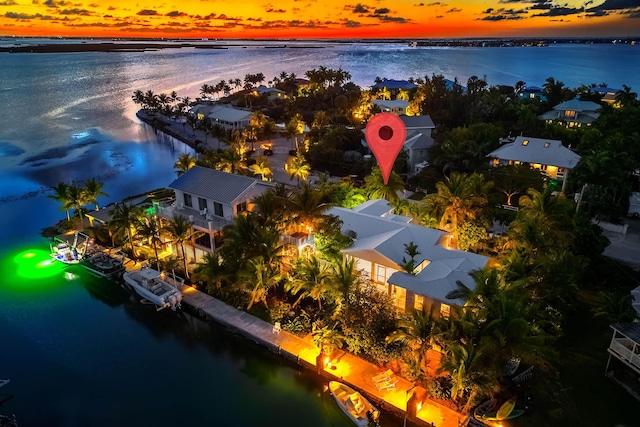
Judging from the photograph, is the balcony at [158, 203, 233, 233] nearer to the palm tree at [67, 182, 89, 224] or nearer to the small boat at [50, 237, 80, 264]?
the palm tree at [67, 182, 89, 224]

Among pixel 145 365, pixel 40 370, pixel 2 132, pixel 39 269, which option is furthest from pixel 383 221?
pixel 2 132

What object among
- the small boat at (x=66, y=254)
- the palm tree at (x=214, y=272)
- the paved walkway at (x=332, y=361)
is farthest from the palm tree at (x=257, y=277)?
the small boat at (x=66, y=254)

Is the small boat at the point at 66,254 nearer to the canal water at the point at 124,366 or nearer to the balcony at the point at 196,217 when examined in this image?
the canal water at the point at 124,366

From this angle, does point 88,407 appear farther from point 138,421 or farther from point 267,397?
point 267,397

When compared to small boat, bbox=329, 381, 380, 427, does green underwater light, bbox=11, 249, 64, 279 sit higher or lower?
lower

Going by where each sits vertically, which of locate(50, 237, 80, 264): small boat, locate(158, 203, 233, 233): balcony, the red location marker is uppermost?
the red location marker

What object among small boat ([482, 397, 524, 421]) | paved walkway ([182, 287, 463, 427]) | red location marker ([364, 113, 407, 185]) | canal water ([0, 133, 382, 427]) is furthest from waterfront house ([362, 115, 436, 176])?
small boat ([482, 397, 524, 421])
